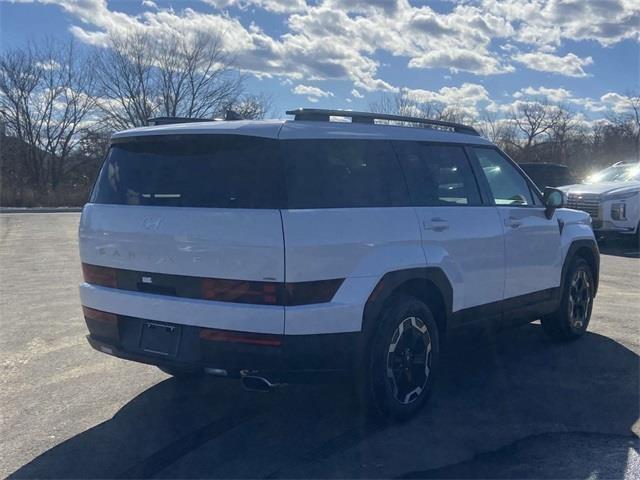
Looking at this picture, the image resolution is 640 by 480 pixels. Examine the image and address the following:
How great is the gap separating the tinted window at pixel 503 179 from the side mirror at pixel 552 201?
0.16m

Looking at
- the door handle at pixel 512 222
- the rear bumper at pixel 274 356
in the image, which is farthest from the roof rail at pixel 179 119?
the door handle at pixel 512 222

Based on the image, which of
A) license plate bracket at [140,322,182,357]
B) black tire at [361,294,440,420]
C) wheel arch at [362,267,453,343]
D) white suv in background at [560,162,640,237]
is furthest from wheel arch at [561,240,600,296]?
white suv in background at [560,162,640,237]

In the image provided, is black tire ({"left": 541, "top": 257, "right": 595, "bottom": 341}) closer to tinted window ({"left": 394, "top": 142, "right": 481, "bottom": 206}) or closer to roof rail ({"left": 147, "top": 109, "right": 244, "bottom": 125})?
tinted window ({"left": 394, "top": 142, "right": 481, "bottom": 206})

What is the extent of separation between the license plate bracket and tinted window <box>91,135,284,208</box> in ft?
2.43

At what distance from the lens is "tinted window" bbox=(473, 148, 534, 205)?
555 centimetres

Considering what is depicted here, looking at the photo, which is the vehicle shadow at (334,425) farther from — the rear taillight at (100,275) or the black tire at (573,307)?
the rear taillight at (100,275)

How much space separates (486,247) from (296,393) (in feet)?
5.89

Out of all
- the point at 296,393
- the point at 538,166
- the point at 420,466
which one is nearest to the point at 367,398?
the point at 420,466

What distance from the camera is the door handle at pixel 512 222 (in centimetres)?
545

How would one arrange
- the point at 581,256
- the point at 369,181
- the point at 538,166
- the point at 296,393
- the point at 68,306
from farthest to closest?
the point at 538,166 → the point at 68,306 → the point at 581,256 → the point at 296,393 → the point at 369,181

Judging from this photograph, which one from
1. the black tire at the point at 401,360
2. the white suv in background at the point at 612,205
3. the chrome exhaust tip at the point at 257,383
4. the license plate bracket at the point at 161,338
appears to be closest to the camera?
the chrome exhaust tip at the point at 257,383

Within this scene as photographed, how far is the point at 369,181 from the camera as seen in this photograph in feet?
14.4

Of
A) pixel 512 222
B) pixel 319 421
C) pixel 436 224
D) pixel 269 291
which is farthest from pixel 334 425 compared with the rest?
pixel 512 222

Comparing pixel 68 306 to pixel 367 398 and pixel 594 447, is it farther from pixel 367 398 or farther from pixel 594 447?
pixel 594 447
